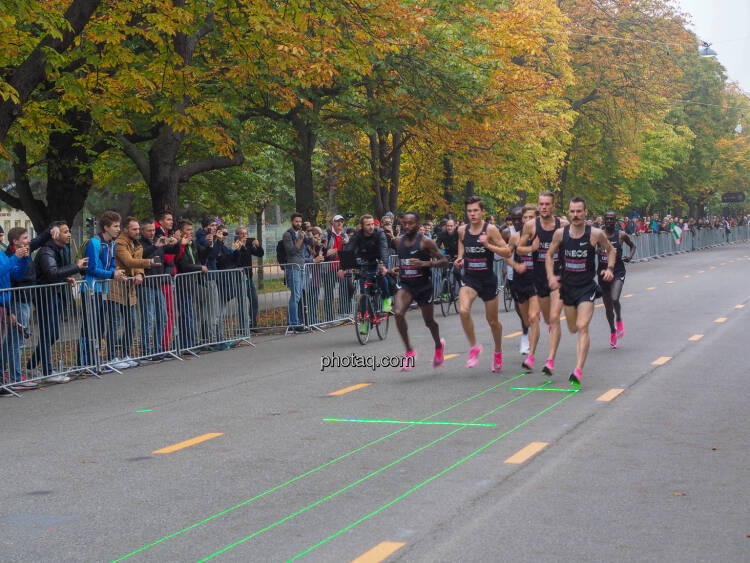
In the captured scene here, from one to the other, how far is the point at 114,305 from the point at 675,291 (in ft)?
53.2

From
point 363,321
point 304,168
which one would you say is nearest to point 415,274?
point 363,321

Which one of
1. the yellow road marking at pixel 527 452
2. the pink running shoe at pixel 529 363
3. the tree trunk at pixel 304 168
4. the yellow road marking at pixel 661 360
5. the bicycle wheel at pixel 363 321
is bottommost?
the yellow road marking at pixel 661 360

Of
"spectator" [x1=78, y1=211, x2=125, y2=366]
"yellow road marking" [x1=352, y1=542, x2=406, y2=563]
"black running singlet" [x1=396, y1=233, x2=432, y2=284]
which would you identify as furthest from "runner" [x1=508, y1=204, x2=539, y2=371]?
"yellow road marking" [x1=352, y1=542, x2=406, y2=563]

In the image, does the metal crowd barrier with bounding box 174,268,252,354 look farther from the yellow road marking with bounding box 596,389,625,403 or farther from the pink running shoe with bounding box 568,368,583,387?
the yellow road marking with bounding box 596,389,625,403

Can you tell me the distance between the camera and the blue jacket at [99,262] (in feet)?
43.2

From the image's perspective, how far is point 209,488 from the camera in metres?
6.61

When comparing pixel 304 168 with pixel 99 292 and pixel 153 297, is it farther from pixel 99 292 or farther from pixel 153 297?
pixel 99 292

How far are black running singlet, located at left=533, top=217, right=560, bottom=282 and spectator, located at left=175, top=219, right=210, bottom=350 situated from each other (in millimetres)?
5396

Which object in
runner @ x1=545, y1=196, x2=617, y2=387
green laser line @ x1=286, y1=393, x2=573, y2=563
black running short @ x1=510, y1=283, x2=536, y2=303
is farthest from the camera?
black running short @ x1=510, y1=283, x2=536, y2=303

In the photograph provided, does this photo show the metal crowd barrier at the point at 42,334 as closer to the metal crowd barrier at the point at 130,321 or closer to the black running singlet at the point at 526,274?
the metal crowd barrier at the point at 130,321

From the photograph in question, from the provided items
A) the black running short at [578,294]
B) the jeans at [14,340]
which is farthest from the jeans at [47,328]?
the black running short at [578,294]

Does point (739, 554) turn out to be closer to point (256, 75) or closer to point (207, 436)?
point (207, 436)

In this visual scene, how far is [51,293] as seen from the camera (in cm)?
1246

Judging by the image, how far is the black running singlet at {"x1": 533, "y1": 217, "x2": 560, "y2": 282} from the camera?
479 inches
